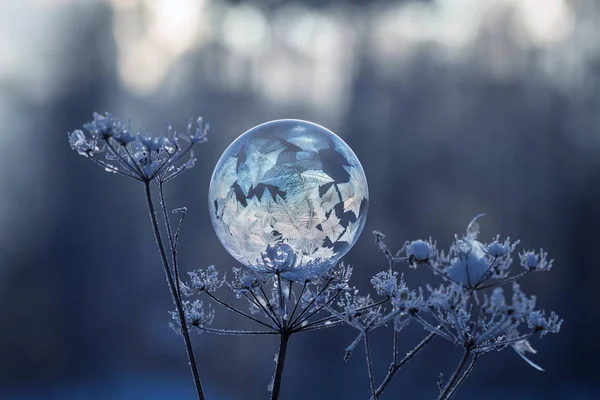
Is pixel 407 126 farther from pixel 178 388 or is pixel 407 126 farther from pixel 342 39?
pixel 178 388

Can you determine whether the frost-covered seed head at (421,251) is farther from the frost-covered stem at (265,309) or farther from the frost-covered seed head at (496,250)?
the frost-covered stem at (265,309)

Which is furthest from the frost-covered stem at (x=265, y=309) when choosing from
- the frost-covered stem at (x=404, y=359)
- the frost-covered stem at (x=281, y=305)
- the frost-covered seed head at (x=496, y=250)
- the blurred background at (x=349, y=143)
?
the blurred background at (x=349, y=143)

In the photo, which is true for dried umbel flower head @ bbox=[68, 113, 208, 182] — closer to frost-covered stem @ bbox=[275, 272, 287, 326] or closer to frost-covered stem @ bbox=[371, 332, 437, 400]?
frost-covered stem @ bbox=[275, 272, 287, 326]

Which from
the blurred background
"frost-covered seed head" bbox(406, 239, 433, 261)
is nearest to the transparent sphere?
"frost-covered seed head" bbox(406, 239, 433, 261)

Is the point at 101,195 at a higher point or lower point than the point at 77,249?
higher

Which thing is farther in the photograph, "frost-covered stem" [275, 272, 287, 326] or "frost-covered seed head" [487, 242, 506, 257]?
"frost-covered stem" [275, 272, 287, 326]

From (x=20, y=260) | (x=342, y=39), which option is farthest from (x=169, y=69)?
(x=20, y=260)

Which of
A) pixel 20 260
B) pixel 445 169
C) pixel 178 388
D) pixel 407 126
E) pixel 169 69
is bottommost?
pixel 178 388

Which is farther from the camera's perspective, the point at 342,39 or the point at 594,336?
the point at 342,39
